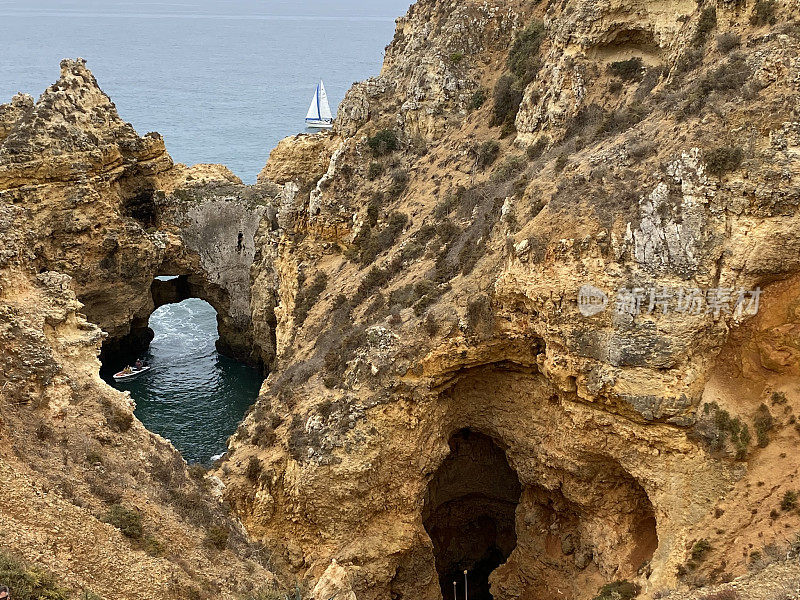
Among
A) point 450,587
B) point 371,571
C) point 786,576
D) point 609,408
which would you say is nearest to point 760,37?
point 609,408

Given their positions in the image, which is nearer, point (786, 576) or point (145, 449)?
point (786, 576)

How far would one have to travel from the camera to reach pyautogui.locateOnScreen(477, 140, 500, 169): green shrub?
3619 centimetres

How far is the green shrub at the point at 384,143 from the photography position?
1603 inches

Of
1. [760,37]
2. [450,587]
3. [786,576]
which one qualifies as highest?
[760,37]

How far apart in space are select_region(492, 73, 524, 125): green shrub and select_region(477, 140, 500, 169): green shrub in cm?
170

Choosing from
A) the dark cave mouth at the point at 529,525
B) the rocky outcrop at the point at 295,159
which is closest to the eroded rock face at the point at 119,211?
the rocky outcrop at the point at 295,159

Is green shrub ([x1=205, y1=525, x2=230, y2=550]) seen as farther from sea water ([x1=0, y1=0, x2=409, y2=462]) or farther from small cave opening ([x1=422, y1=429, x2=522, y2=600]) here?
sea water ([x1=0, y1=0, x2=409, y2=462])

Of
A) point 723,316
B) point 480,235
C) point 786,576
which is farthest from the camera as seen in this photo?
point 480,235

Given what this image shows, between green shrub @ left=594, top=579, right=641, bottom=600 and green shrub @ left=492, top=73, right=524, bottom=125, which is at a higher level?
green shrub @ left=492, top=73, right=524, bottom=125

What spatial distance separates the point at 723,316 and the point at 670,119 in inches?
269

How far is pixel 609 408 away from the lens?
25.0 meters

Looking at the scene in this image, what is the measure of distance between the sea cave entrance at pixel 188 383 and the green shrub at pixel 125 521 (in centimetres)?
2535

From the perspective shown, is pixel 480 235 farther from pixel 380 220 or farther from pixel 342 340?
pixel 380 220

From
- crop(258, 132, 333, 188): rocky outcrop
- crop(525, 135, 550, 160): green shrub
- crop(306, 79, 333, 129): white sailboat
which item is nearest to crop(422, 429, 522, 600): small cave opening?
crop(525, 135, 550, 160): green shrub
